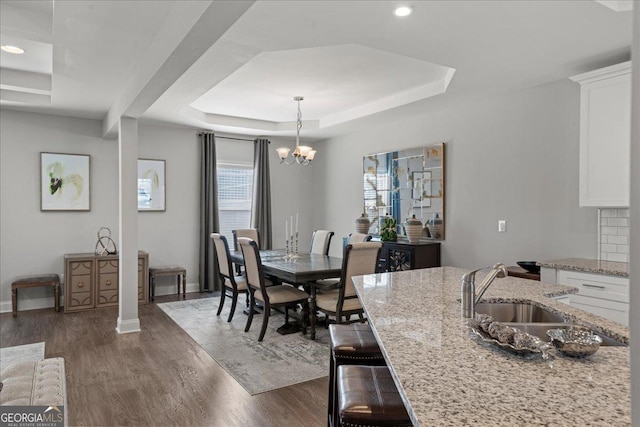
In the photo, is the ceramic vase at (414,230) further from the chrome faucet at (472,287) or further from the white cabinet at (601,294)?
the chrome faucet at (472,287)

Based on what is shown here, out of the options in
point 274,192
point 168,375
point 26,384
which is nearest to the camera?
point 26,384

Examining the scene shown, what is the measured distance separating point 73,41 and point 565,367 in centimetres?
353

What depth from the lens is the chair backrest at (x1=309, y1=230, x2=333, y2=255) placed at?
214 inches

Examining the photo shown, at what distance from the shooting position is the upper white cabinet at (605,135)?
3104mm

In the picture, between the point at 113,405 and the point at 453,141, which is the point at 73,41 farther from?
the point at 453,141

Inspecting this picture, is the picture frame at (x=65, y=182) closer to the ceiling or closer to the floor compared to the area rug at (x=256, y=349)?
closer to the ceiling

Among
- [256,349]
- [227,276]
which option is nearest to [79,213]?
[227,276]

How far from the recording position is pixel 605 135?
3211 mm

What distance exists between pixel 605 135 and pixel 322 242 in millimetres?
3349

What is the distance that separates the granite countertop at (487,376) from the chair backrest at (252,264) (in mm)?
2286

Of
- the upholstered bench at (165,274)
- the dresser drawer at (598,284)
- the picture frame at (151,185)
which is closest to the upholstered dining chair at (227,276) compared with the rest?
the upholstered bench at (165,274)

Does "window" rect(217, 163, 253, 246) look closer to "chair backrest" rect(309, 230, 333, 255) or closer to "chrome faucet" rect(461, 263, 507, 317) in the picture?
"chair backrest" rect(309, 230, 333, 255)

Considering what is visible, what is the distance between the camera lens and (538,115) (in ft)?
13.1

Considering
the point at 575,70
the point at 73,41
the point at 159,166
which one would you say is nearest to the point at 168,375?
the point at 73,41
